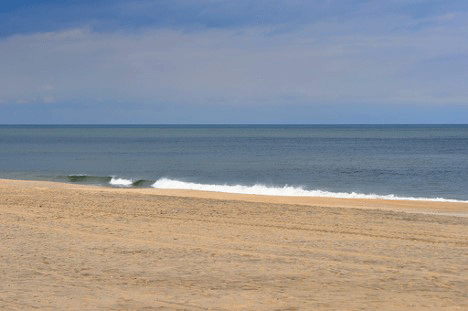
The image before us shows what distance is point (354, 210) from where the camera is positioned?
17.6 m

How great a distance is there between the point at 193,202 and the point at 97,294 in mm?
10900

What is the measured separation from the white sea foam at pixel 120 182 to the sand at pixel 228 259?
19935 mm

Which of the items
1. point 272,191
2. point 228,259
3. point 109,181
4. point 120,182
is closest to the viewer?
point 228,259

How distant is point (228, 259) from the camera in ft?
33.7

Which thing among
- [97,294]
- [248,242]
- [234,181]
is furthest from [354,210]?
[234,181]

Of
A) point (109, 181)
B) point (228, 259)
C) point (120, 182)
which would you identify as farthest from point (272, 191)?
point (228, 259)

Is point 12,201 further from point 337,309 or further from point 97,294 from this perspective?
point 337,309

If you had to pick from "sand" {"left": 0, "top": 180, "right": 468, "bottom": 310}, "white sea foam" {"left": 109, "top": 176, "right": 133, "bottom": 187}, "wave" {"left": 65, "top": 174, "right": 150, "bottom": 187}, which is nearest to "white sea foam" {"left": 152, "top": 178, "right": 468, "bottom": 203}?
"wave" {"left": 65, "top": 174, "right": 150, "bottom": 187}

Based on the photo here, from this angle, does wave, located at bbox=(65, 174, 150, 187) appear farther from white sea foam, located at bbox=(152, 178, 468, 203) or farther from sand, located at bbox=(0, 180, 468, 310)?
sand, located at bbox=(0, 180, 468, 310)

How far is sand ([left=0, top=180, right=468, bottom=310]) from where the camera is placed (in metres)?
7.82

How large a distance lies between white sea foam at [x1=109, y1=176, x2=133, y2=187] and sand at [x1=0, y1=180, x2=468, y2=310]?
1993 cm

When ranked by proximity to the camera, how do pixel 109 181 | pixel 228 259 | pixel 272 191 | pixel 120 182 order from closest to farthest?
pixel 228 259
pixel 272 191
pixel 120 182
pixel 109 181

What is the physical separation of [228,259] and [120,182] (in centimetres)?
2939

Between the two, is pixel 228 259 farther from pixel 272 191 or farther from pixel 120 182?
pixel 120 182
